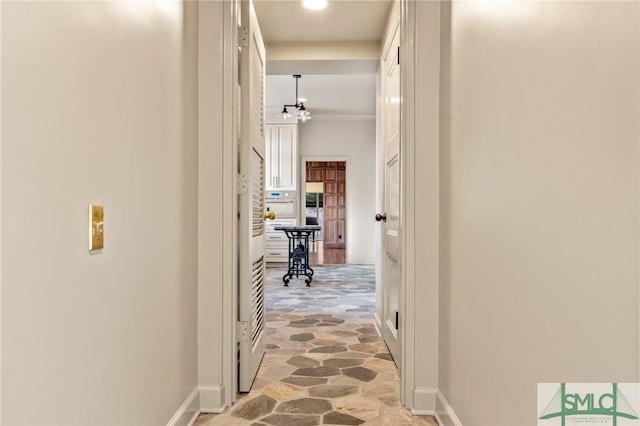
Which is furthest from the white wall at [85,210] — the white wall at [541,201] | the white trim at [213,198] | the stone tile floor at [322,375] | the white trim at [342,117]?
the white trim at [342,117]

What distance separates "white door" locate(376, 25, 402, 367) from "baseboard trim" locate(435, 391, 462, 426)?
2.15 ft

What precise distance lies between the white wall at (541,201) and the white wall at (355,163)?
6.85 meters

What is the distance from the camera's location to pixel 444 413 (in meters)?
1.83

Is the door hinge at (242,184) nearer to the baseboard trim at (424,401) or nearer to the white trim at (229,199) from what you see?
the white trim at (229,199)

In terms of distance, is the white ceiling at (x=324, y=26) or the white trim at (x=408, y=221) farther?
the white ceiling at (x=324, y=26)

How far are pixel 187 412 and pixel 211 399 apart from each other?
7.0 inches

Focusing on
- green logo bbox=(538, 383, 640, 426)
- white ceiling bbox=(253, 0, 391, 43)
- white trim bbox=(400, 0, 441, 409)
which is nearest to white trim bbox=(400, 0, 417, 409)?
white trim bbox=(400, 0, 441, 409)

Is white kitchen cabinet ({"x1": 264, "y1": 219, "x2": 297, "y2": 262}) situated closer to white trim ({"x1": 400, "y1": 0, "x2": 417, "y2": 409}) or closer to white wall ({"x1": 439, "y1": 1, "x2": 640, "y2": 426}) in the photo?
white trim ({"x1": 400, "y1": 0, "x2": 417, "y2": 409})

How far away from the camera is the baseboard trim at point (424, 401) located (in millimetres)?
1991

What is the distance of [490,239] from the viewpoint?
1.36 meters

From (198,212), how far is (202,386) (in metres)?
0.82

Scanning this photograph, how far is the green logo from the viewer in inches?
31.4

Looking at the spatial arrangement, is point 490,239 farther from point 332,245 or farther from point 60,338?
point 332,245

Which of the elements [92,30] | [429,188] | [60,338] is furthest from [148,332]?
[429,188]
